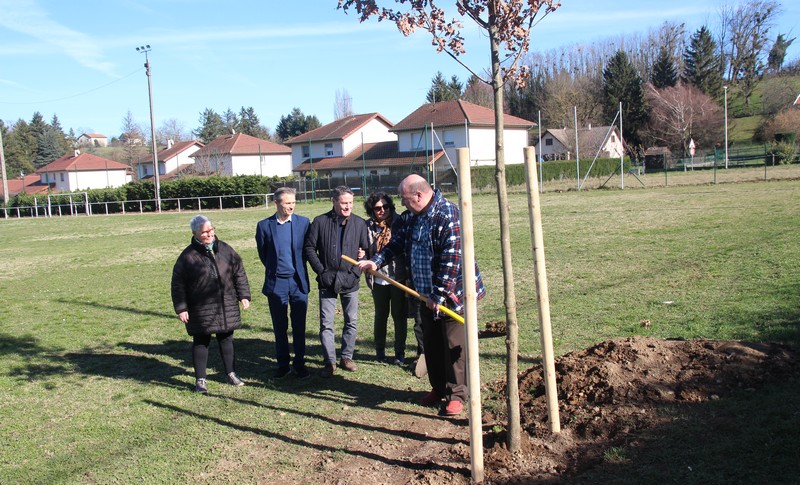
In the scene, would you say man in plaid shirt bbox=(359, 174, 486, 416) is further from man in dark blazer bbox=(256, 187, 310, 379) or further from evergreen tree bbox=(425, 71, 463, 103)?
evergreen tree bbox=(425, 71, 463, 103)

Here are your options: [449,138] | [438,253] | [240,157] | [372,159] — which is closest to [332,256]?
[438,253]

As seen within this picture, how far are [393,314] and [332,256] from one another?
Result: 35.5 inches

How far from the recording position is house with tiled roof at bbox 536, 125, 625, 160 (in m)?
58.7

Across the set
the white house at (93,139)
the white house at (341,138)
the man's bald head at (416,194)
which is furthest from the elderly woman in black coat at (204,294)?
the white house at (93,139)

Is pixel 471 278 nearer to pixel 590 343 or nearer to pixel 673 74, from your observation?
pixel 590 343

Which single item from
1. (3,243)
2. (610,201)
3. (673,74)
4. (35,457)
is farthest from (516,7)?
(673,74)

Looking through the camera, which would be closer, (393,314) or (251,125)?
(393,314)

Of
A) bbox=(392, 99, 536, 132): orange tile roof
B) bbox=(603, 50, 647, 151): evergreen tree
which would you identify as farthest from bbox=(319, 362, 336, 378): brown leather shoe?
bbox=(603, 50, 647, 151): evergreen tree

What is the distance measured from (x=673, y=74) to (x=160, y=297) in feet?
235

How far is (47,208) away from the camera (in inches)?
1774

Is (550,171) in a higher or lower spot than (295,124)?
lower

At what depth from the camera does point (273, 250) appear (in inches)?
240

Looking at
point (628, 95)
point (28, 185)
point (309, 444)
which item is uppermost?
point (628, 95)

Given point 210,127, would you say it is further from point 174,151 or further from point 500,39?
point 500,39
